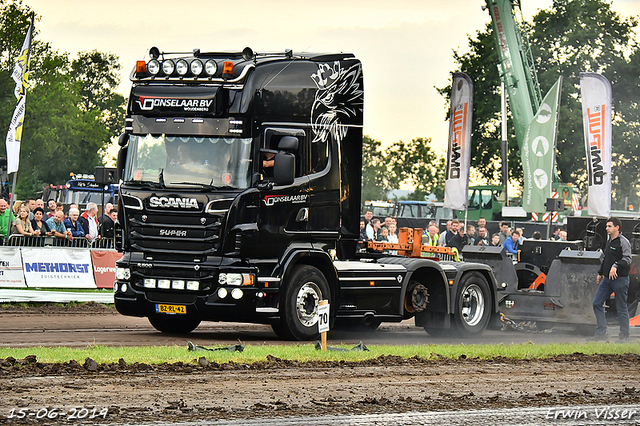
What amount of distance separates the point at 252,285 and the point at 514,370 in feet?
13.2

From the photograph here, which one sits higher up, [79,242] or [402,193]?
[402,193]

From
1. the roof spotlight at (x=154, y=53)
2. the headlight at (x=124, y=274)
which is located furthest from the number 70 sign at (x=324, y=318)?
the roof spotlight at (x=154, y=53)

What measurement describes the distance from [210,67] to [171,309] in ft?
11.5

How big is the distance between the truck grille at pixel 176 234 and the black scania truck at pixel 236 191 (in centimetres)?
2

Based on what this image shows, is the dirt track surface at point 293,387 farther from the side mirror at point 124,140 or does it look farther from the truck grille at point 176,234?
the side mirror at point 124,140

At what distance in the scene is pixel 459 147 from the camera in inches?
1003

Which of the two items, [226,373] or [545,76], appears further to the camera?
[545,76]

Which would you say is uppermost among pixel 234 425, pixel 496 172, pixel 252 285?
pixel 496 172

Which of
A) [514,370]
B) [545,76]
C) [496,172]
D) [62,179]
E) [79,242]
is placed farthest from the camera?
[62,179]

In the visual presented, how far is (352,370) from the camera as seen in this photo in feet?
34.8

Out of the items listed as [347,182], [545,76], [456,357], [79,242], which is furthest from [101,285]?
[545,76]

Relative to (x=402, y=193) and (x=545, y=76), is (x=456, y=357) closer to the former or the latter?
(x=545, y=76)

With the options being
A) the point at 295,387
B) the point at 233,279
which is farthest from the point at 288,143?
the point at 295,387

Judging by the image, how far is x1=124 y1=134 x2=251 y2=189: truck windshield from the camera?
13.3 meters
